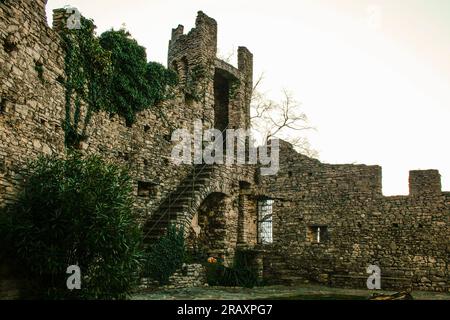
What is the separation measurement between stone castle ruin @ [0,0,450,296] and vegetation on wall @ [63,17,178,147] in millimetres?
341

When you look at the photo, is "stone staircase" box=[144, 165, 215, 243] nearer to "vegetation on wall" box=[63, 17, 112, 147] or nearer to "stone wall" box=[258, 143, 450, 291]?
"stone wall" box=[258, 143, 450, 291]

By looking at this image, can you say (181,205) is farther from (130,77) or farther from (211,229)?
(130,77)

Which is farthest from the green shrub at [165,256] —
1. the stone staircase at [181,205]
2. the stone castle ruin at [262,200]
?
the stone castle ruin at [262,200]

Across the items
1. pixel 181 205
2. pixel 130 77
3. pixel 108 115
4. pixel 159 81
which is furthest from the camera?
pixel 159 81

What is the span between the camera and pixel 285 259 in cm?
1723

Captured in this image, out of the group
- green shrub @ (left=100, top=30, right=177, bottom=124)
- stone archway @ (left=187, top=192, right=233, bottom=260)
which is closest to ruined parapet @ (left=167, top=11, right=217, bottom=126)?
green shrub @ (left=100, top=30, right=177, bottom=124)

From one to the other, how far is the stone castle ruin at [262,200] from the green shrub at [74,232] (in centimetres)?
241

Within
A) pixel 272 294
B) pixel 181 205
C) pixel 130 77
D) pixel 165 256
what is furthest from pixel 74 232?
pixel 272 294

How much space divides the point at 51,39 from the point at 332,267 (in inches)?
474

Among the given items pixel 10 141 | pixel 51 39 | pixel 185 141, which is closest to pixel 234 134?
pixel 185 141

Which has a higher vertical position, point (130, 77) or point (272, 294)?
point (130, 77)

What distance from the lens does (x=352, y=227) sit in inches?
645

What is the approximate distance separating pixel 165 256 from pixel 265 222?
6.28m
